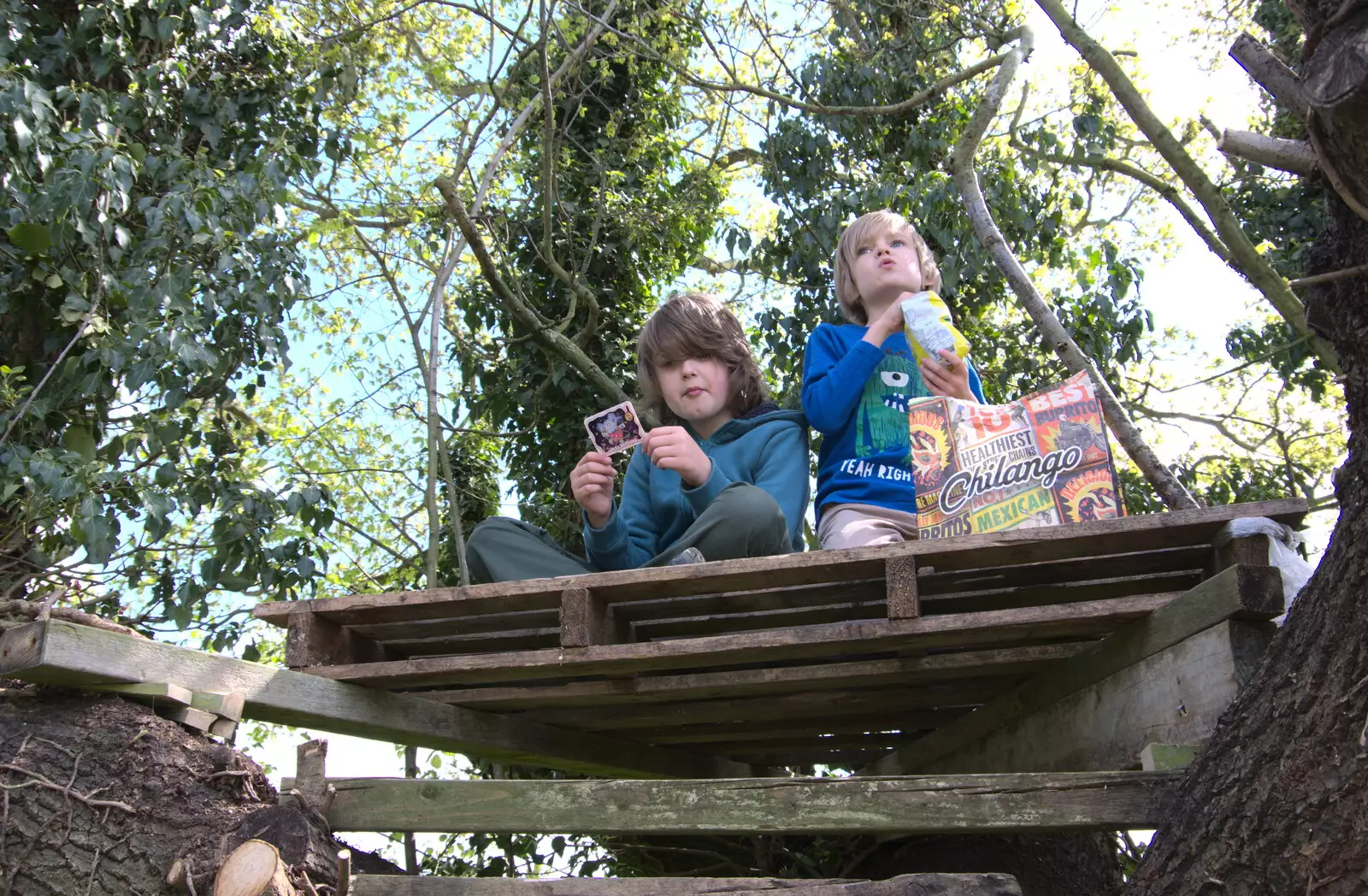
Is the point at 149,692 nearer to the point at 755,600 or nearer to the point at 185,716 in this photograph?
the point at 185,716

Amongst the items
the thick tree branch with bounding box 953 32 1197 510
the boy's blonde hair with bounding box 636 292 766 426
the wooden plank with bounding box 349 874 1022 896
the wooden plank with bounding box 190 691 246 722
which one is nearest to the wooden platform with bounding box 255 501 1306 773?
the wooden plank with bounding box 190 691 246 722

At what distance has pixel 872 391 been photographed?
3885 millimetres

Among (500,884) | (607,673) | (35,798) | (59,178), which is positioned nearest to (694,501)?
(607,673)

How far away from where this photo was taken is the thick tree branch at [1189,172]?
5371 mm

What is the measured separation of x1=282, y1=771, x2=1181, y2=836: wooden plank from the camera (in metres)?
2.50

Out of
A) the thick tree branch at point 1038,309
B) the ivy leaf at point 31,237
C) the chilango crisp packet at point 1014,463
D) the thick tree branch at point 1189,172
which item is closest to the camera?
the chilango crisp packet at point 1014,463

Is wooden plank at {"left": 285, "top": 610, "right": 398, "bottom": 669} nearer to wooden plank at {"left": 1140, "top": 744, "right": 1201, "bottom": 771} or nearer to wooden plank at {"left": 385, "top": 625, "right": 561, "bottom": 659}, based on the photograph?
wooden plank at {"left": 385, "top": 625, "right": 561, "bottom": 659}

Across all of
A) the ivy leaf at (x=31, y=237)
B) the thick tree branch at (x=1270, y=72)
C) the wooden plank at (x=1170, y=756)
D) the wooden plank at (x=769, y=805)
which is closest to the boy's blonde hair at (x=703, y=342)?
the wooden plank at (x=769, y=805)

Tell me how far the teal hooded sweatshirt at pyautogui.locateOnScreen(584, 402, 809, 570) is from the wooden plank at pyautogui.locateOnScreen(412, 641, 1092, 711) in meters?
0.42

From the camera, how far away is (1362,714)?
1908 mm

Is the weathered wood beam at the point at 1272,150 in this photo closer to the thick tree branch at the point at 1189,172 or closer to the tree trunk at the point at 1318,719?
the tree trunk at the point at 1318,719

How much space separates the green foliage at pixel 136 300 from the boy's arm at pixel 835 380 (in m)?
2.52

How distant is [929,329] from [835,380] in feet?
1.35

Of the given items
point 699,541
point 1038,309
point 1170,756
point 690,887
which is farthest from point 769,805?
point 1038,309
